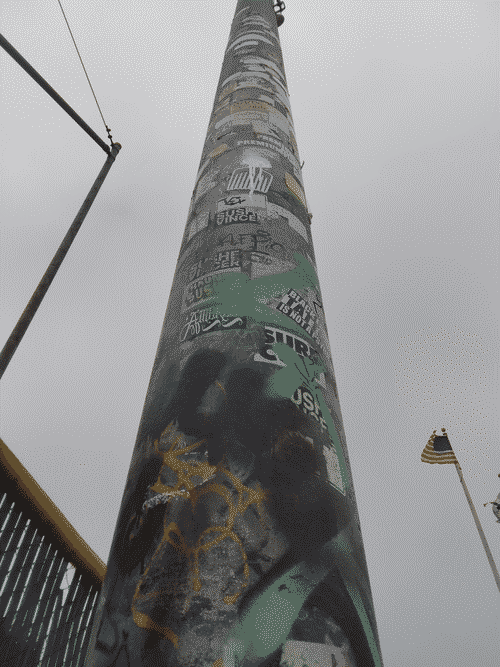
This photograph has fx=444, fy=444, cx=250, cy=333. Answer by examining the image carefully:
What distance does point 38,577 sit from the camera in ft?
17.9

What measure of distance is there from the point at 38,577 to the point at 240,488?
16.9 ft

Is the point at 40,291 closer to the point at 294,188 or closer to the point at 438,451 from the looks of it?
the point at 294,188

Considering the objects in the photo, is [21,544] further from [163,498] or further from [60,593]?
[163,498]

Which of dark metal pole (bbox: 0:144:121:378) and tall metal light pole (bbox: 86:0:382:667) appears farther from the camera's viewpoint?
dark metal pole (bbox: 0:144:121:378)

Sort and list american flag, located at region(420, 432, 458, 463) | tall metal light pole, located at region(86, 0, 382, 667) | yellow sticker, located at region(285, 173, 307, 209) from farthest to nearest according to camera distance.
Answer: american flag, located at region(420, 432, 458, 463) → yellow sticker, located at region(285, 173, 307, 209) → tall metal light pole, located at region(86, 0, 382, 667)

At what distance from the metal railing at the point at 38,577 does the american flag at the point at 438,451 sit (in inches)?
450

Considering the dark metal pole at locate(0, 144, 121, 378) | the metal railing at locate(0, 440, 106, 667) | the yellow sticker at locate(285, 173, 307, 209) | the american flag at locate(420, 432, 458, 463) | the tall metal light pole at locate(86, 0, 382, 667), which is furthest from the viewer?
the american flag at locate(420, 432, 458, 463)

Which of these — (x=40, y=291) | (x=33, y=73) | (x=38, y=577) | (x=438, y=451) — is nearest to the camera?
(x=40, y=291)

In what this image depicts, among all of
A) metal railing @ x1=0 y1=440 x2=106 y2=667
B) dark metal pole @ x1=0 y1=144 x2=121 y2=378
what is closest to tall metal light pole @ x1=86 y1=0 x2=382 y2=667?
dark metal pole @ x1=0 y1=144 x2=121 y2=378

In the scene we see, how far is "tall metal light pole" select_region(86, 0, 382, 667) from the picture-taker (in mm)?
1425

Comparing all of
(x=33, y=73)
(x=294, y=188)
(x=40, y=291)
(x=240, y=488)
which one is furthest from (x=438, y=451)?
(x=33, y=73)

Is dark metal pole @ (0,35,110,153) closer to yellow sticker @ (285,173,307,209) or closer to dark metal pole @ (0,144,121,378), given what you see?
dark metal pole @ (0,144,121,378)

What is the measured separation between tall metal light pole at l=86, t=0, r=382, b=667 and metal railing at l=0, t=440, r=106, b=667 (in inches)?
138

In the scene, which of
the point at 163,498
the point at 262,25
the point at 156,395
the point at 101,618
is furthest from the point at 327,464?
the point at 262,25
